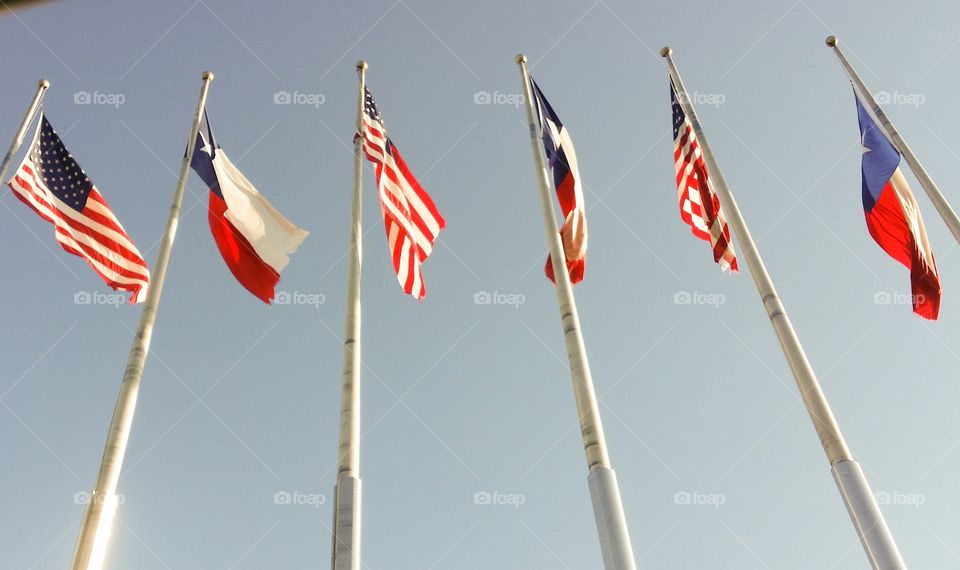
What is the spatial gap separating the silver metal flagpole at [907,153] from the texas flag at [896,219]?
20cm

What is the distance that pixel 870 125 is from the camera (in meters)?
17.1

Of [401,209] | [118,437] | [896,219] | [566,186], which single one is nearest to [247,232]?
[401,209]

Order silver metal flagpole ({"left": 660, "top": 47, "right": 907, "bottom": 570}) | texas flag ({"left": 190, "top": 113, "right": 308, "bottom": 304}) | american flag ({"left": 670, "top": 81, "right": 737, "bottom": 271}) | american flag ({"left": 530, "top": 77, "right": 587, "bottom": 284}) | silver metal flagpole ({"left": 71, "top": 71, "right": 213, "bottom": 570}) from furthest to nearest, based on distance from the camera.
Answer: american flag ({"left": 670, "top": 81, "right": 737, "bottom": 271}) → texas flag ({"left": 190, "top": 113, "right": 308, "bottom": 304}) → american flag ({"left": 530, "top": 77, "right": 587, "bottom": 284}) → silver metal flagpole ({"left": 660, "top": 47, "right": 907, "bottom": 570}) → silver metal flagpole ({"left": 71, "top": 71, "right": 213, "bottom": 570})

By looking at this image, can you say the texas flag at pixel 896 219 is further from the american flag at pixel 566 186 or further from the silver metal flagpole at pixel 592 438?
the silver metal flagpole at pixel 592 438

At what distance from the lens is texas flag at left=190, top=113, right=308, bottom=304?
49.1ft

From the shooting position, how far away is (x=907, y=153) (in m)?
16.4

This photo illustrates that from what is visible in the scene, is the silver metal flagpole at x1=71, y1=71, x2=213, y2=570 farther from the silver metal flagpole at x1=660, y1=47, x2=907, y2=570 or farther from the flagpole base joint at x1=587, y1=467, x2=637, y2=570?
the silver metal flagpole at x1=660, y1=47, x2=907, y2=570

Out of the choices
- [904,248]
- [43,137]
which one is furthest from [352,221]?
A: [904,248]

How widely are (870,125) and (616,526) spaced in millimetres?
11673

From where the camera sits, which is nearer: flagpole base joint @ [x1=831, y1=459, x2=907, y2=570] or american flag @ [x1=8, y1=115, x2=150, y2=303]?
flagpole base joint @ [x1=831, y1=459, x2=907, y2=570]

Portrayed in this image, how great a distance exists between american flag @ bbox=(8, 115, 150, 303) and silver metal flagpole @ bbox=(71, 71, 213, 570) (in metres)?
1.32

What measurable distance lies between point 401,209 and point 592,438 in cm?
628

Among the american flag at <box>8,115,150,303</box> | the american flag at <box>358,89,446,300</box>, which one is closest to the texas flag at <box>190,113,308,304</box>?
the american flag at <box>8,115,150,303</box>

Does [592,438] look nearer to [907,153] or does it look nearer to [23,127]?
[907,153]
